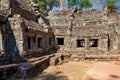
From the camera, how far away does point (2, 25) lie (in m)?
12.0

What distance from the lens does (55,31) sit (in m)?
20.7

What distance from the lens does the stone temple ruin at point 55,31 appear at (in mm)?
12375

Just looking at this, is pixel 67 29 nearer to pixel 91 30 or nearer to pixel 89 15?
pixel 91 30

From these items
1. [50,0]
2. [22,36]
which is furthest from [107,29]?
[50,0]

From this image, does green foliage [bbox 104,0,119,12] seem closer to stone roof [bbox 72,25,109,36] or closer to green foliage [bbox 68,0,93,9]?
green foliage [bbox 68,0,93,9]

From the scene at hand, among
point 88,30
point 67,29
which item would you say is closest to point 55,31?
point 67,29

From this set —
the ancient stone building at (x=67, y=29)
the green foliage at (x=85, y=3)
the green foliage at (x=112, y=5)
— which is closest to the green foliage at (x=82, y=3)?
the green foliage at (x=85, y=3)

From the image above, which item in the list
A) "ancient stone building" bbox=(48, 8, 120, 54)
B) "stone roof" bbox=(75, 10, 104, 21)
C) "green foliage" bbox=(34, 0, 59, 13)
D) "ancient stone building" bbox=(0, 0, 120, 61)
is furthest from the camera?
"green foliage" bbox=(34, 0, 59, 13)

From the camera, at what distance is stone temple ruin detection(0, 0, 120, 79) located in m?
12.4

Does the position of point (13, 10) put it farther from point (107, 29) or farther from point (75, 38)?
point (107, 29)

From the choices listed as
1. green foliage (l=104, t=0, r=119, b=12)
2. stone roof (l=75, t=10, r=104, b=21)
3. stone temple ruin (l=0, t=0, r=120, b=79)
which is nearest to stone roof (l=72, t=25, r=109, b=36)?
stone temple ruin (l=0, t=0, r=120, b=79)

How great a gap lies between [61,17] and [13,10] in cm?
959

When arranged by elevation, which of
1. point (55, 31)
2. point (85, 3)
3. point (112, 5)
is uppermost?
point (85, 3)

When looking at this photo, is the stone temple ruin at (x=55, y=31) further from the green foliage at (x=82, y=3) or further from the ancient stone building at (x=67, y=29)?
the green foliage at (x=82, y=3)
